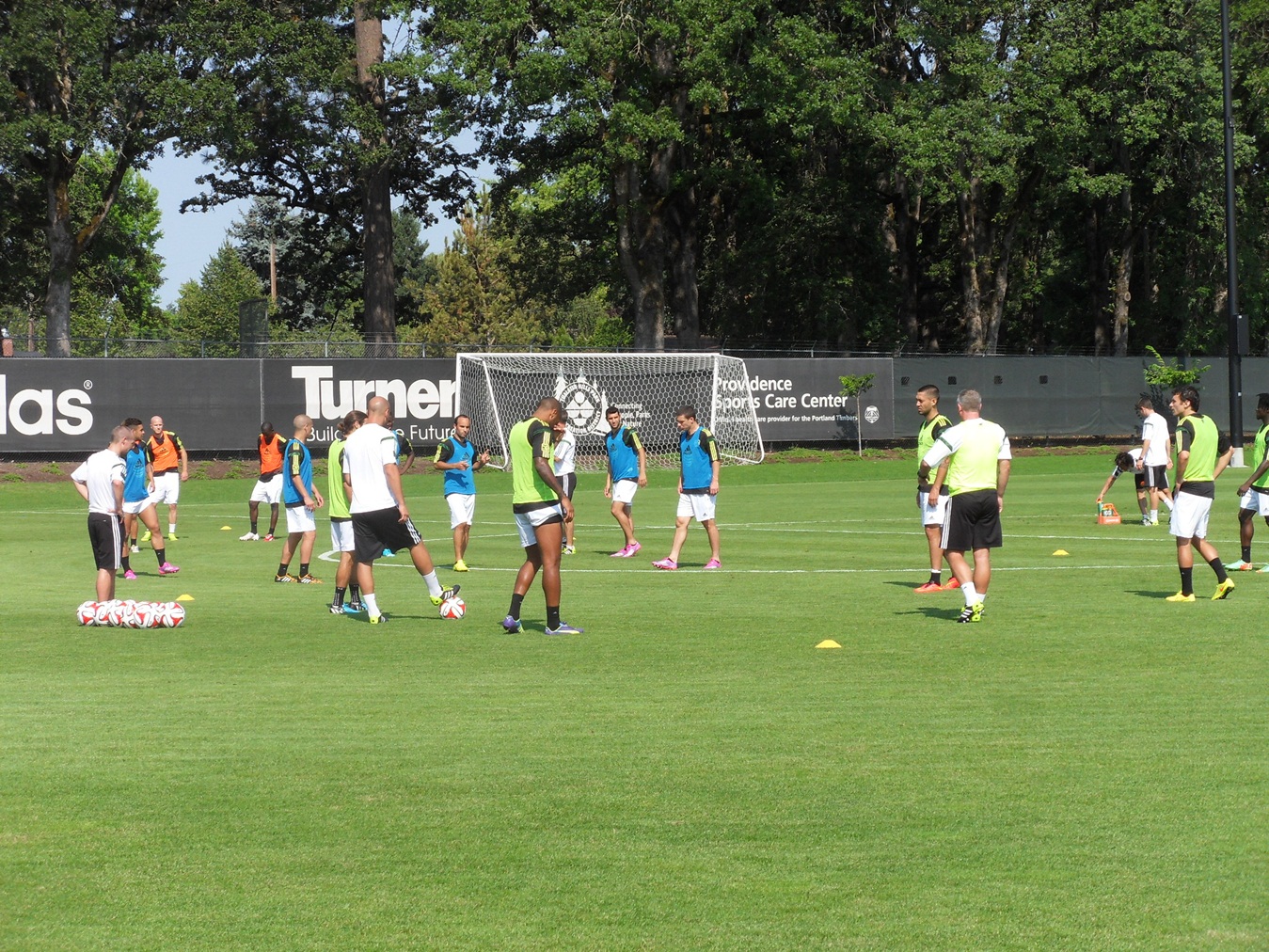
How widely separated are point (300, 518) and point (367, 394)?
80.2ft

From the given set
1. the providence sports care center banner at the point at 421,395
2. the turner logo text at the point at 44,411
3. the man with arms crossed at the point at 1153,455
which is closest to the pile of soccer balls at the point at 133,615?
the man with arms crossed at the point at 1153,455

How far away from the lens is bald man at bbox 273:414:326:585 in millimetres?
17406

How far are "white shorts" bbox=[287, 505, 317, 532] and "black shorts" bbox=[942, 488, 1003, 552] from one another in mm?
7911

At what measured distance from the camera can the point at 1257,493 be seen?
16125 mm

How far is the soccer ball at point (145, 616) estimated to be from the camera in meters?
13.5

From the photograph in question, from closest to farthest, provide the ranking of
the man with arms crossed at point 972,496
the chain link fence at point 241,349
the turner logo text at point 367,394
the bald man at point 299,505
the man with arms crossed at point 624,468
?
the man with arms crossed at point 972,496, the bald man at point 299,505, the man with arms crossed at point 624,468, the chain link fence at point 241,349, the turner logo text at point 367,394

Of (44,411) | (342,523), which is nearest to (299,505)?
(342,523)

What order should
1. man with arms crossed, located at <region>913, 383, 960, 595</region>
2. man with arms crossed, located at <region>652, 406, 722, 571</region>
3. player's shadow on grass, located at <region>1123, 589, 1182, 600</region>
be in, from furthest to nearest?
1. man with arms crossed, located at <region>652, 406, 722, 571</region>
2. man with arms crossed, located at <region>913, 383, 960, 595</region>
3. player's shadow on grass, located at <region>1123, 589, 1182, 600</region>

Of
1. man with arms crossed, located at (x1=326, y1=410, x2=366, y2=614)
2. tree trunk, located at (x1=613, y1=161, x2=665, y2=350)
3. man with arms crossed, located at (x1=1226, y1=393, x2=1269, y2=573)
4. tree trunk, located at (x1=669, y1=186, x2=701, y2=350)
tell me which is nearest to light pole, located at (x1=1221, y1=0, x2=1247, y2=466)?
tree trunk, located at (x1=613, y1=161, x2=665, y2=350)

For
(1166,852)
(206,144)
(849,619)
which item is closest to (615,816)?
(1166,852)

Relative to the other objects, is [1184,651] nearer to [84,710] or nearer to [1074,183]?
[84,710]

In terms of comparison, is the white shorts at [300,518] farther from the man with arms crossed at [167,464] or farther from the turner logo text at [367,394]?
the turner logo text at [367,394]

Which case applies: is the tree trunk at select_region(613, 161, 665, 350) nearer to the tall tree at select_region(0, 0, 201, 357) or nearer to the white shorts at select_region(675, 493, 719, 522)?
the tall tree at select_region(0, 0, 201, 357)

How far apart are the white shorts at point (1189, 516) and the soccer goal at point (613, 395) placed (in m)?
27.5
